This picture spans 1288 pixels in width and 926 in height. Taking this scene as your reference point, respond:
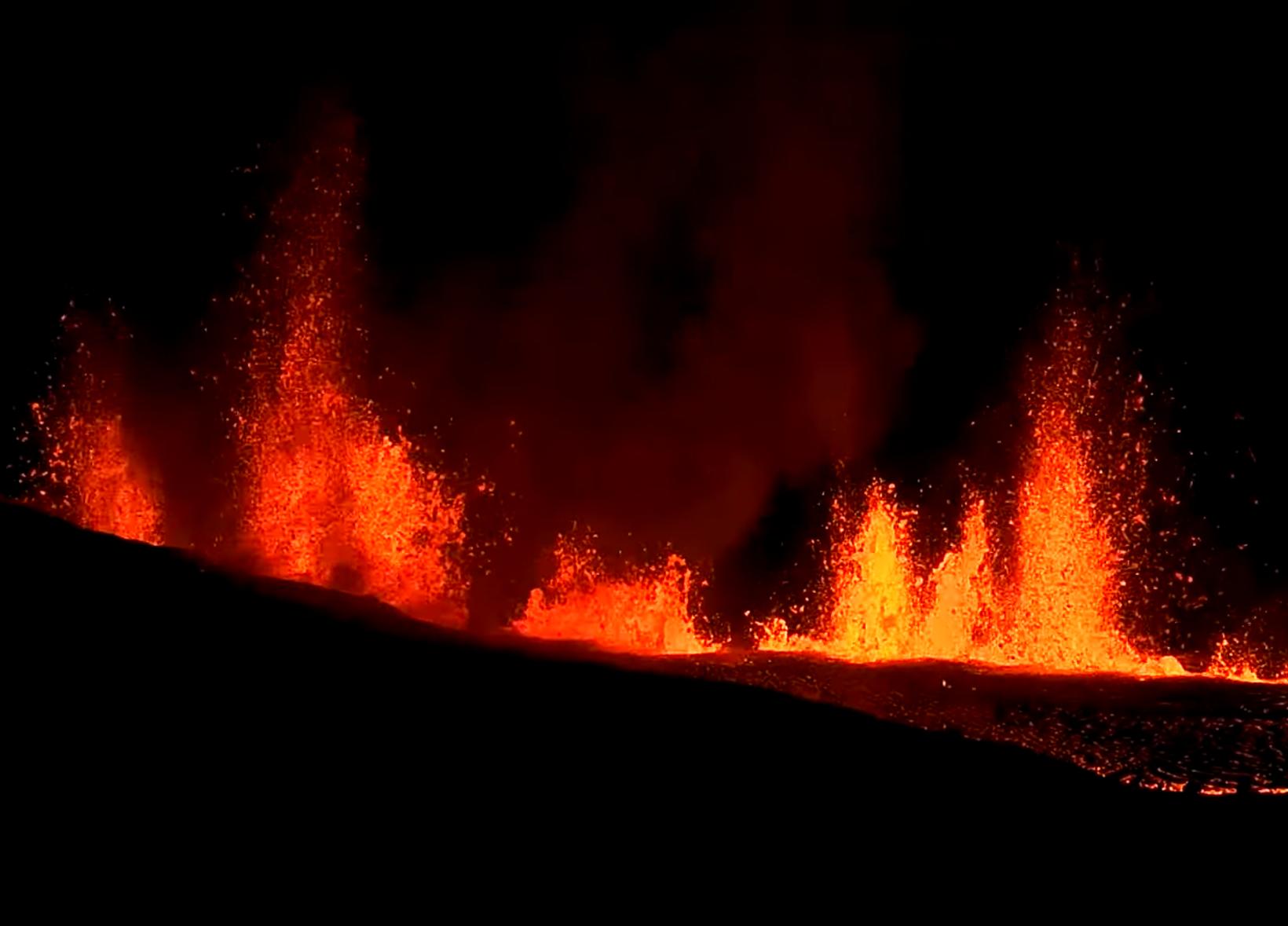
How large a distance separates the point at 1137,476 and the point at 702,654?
11.3 meters

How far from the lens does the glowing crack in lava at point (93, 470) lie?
18031 mm

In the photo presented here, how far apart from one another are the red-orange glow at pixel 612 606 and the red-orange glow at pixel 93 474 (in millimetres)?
5620

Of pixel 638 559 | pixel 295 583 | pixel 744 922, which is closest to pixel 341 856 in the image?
pixel 744 922

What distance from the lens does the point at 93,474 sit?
746 inches

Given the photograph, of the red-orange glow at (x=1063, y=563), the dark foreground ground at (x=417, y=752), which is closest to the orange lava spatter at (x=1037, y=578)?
the red-orange glow at (x=1063, y=563)

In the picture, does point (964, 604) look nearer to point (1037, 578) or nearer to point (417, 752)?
point (1037, 578)

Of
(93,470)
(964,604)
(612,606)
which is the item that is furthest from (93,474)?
(964,604)

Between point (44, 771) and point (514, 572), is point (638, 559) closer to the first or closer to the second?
point (514, 572)

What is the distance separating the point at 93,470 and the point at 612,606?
799cm

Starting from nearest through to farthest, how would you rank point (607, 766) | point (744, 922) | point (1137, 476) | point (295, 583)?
point (744, 922), point (607, 766), point (295, 583), point (1137, 476)

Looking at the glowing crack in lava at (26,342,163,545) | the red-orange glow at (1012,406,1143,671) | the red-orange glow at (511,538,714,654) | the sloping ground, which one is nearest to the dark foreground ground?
the sloping ground

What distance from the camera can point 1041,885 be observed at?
527 centimetres

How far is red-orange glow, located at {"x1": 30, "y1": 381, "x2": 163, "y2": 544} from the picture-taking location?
18.0m

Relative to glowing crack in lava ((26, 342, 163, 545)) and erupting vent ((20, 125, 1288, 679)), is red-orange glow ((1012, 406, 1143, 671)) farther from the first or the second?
glowing crack in lava ((26, 342, 163, 545))
